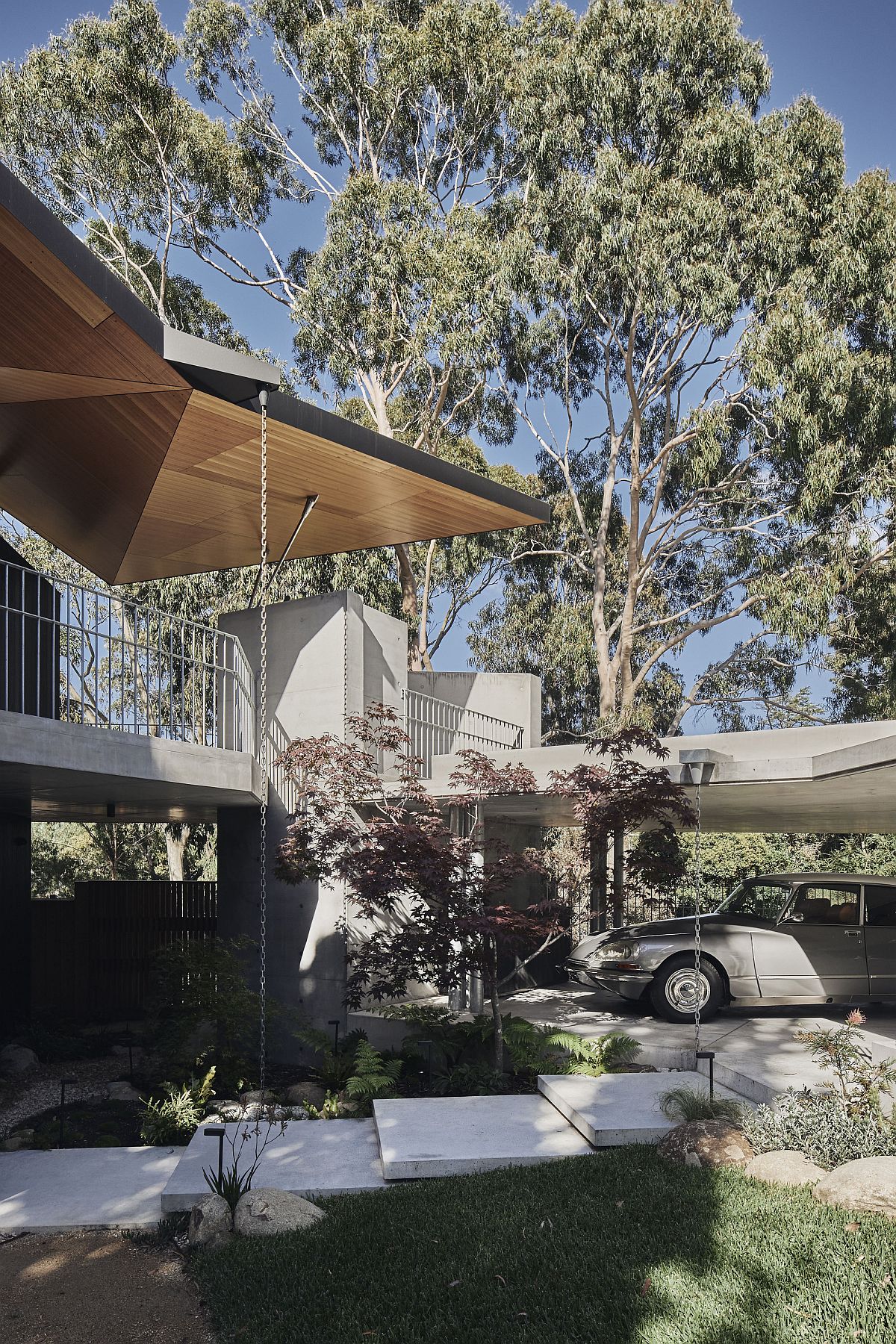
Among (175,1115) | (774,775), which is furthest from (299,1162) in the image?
(774,775)

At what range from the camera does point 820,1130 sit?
5.70m

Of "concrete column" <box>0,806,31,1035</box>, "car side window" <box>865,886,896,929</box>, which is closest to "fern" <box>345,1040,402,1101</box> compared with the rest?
"car side window" <box>865,886,896,929</box>

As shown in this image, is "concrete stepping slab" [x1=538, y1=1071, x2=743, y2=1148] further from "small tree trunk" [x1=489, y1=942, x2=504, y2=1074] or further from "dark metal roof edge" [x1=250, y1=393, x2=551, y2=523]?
"dark metal roof edge" [x1=250, y1=393, x2=551, y2=523]

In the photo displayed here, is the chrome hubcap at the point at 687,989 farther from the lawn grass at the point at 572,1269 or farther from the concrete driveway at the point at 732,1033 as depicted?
the lawn grass at the point at 572,1269

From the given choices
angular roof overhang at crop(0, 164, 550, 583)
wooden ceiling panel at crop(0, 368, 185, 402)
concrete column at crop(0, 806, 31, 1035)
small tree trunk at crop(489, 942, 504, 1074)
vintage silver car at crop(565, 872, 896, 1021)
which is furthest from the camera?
concrete column at crop(0, 806, 31, 1035)

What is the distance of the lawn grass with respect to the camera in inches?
158

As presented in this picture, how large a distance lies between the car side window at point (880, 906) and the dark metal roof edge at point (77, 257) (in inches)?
311

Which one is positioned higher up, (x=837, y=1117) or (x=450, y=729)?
(x=450, y=729)

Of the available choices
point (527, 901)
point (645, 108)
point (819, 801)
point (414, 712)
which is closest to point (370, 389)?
point (645, 108)

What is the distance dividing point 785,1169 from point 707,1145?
562 millimetres

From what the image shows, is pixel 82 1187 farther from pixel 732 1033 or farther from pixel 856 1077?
pixel 732 1033

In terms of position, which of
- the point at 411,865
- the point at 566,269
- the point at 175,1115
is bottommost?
the point at 175,1115

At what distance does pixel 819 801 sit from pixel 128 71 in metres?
20.6

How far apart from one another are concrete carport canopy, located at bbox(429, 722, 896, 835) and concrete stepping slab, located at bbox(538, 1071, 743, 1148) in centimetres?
245
